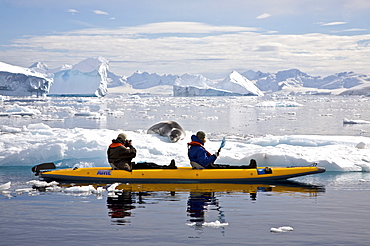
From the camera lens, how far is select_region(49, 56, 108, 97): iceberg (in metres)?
67.7

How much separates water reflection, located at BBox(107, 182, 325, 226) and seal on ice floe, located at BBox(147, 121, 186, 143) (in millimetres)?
4292

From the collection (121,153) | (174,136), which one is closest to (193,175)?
(121,153)

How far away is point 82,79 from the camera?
2707 inches

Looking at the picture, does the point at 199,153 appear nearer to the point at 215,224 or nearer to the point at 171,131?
the point at 215,224

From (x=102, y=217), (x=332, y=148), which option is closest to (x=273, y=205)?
(x=102, y=217)

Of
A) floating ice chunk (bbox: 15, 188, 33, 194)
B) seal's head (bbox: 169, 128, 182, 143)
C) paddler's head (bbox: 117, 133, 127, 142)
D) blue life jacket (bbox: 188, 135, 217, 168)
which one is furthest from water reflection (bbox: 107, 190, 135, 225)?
seal's head (bbox: 169, 128, 182, 143)

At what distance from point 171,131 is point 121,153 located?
14.7 feet

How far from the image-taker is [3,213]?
6285mm

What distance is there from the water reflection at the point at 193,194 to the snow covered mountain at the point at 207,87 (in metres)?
75.6

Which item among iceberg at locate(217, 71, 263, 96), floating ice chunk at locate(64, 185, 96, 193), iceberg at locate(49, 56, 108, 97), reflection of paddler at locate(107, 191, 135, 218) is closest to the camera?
reflection of paddler at locate(107, 191, 135, 218)

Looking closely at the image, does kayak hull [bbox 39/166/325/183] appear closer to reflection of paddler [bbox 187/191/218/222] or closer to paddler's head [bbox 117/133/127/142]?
paddler's head [bbox 117/133/127/142]

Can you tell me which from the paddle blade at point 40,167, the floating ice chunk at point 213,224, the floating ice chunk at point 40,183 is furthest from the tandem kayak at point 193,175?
the floating ice chunk at point 213,224

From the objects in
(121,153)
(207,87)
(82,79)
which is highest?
(207,87)

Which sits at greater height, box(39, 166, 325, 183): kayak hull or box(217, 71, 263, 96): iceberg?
box(217, 71, 263, 96): iceberg
